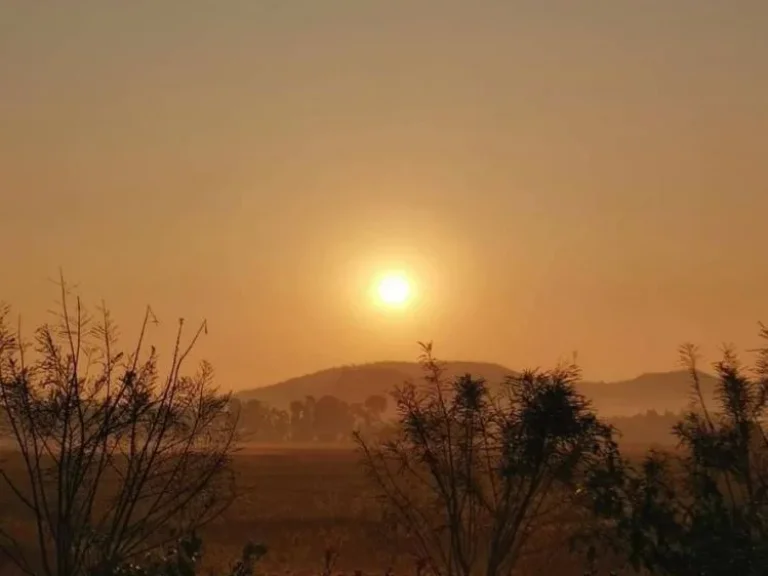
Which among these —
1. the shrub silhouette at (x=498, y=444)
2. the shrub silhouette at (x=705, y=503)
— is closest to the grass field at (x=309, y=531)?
the shrub silhouette at (x=498, y=444)

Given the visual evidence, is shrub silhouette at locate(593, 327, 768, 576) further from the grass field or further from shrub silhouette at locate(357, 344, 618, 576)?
the grass field

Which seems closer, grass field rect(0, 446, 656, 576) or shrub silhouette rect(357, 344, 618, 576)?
shrub silhouette rect(357, 344, 618, 576)

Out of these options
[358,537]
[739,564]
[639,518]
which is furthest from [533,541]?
[739,564]

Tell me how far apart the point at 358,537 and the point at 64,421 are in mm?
34450

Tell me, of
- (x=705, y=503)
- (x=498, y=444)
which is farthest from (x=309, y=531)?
(x=705, y=503)

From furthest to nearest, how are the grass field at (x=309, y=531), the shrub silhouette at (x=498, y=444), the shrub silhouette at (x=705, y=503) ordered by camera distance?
1. the grass field at (x=309, y=531)
2. the shrub silhouette at (x=498, y=444)
3. the shrub silhouette at (x=705, y=503)

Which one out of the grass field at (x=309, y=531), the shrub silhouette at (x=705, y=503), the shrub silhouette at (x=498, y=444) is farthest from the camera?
the grass field at (x=309, y=531)

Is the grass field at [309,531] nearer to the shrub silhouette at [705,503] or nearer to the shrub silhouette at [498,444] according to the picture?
the shrub silhouette at [498,444]

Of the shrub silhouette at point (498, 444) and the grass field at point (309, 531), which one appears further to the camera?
the grass field at point (309, 531)

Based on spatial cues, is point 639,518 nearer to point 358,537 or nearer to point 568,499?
point 568,499

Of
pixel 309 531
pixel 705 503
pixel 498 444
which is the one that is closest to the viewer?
pixel 705 503

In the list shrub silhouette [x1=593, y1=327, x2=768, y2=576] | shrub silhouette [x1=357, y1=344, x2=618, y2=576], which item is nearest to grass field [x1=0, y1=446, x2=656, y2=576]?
shrub silhouette [x1=357, y1=344, x2=618, y2=576]

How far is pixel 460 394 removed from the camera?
18.1 meters

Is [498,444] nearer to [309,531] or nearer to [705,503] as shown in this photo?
[705,503]
